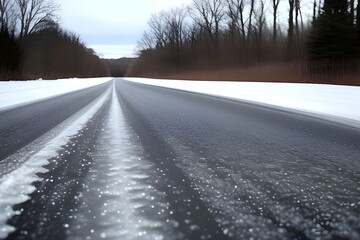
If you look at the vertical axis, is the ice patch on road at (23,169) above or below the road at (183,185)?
above

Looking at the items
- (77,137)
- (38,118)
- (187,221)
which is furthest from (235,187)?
(38,118)

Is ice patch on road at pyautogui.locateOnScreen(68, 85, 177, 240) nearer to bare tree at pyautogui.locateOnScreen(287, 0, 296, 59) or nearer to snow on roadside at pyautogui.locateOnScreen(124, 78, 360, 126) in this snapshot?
snow on roadside at pyautogui.locateOnScreen(124, 78, 360, 126)

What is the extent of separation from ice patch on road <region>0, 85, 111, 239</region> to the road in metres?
0.02

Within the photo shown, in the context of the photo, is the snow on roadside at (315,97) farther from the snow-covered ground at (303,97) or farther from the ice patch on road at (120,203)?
the ice patch on road at (120,203)

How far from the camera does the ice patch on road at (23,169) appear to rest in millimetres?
2354

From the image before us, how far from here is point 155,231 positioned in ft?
6.58

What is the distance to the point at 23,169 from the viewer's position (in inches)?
131

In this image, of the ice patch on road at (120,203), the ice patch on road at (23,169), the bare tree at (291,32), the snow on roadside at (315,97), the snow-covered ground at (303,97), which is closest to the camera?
the ice patch on road at (120,203)

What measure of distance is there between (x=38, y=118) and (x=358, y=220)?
22.9 feet

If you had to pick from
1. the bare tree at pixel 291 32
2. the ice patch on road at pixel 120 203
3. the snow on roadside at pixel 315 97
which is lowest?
the snow on roadside at pixel 315 97

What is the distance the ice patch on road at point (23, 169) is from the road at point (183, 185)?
2cm

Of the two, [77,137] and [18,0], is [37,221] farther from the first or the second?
[18,0]

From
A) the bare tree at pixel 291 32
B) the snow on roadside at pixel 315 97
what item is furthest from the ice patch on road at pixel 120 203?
the bare tree at pixel 291 32

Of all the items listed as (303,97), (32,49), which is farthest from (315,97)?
(32,49)
